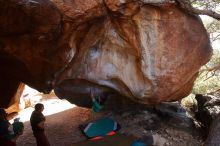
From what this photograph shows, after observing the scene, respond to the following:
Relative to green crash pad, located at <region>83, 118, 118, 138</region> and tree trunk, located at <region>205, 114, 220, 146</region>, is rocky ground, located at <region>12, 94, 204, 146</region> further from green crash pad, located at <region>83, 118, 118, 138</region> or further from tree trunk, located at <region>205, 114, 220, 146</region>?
tree trunk, located at <region>205, 114, 220, 146</region>

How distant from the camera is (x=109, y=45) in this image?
8648mm

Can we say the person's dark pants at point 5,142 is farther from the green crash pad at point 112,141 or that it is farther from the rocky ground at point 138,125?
the rocky ground at point 138,125

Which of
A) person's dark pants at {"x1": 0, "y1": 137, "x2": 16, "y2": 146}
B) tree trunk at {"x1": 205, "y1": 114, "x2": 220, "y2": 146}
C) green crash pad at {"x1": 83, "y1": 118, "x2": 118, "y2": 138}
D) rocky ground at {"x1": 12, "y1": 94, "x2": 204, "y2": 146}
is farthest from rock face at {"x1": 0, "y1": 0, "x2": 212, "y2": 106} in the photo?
person's dark pants at {"x1": 0, "y1": 137, "x2": 16, "y2": 146}

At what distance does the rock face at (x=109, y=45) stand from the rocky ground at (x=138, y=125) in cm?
116

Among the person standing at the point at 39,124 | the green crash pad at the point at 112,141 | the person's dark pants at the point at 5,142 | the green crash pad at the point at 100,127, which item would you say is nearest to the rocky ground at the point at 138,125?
the green crash pad at the point at 100,127

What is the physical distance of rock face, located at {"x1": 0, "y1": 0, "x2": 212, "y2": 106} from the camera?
7.11 meters

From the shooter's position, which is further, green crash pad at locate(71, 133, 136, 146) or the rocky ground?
the rocky ground

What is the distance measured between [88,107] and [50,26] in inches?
177

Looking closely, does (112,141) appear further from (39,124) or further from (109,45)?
(109,45)

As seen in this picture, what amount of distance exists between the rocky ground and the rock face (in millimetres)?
1165

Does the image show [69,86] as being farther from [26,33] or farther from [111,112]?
[26,33]

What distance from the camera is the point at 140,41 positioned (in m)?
7.98

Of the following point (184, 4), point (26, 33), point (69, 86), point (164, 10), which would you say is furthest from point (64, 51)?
point (184, 4)

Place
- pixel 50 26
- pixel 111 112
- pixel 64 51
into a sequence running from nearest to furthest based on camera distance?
pixel 50 26 → pixel 64 51 → pixel 111 112
